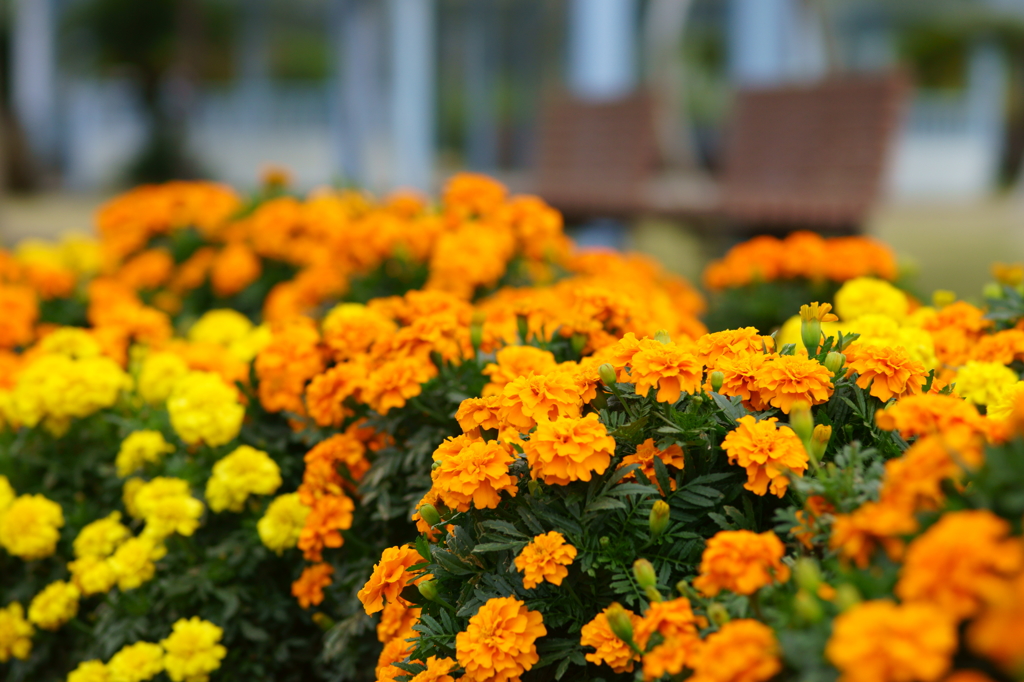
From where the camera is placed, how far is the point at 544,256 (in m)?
2.73

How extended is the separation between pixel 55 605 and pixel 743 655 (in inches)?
59.1

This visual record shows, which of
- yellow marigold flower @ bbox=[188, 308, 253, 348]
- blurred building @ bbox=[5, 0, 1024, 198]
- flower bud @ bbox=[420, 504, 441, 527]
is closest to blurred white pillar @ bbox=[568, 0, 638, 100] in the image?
blurred building @ bbox=[5, 0, 1024, 198]

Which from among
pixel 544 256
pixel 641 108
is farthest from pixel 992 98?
pixel 544 256

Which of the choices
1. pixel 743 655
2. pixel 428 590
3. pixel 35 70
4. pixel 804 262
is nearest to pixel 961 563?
pixel 743 655

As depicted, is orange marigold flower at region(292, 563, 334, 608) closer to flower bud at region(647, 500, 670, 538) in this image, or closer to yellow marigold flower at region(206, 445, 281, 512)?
yellow marigold flower at region(206, 445, 281, 512)

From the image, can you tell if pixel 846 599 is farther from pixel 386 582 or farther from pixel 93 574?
pixel 93 574

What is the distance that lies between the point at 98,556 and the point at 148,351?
78cm

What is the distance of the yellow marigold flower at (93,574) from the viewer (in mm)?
1844

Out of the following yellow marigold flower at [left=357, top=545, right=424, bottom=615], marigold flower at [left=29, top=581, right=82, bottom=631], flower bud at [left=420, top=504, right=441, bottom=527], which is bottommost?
marigold flower at [left=29, top=581, right=82, bottom=631]

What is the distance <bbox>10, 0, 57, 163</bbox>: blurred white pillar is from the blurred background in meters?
0.02

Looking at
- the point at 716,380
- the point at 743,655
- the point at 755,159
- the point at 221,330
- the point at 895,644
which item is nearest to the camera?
the point at 895,644

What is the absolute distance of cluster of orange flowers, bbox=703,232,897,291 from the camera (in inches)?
107

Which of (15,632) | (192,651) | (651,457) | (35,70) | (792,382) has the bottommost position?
(15,632)

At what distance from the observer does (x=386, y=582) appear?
1.38 m
